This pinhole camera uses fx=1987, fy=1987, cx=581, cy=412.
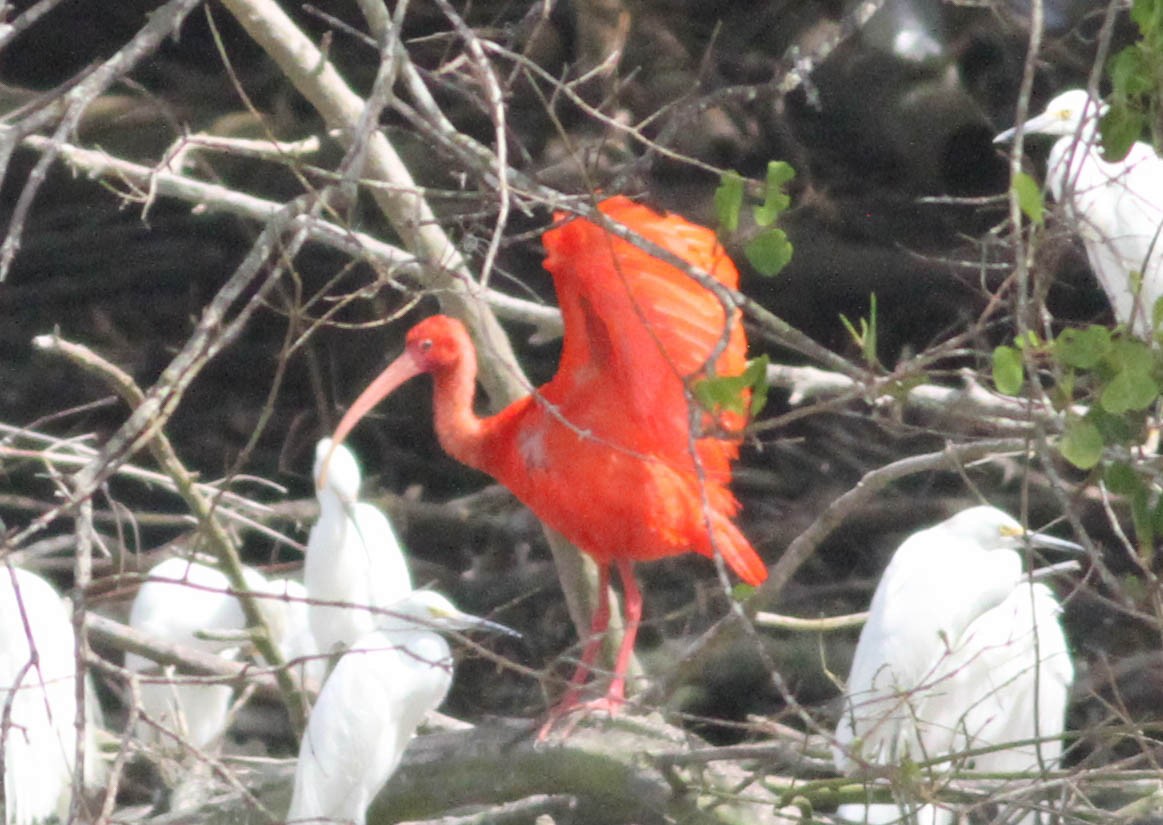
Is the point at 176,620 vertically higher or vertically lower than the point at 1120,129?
lower

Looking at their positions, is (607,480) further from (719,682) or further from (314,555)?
(719,682)

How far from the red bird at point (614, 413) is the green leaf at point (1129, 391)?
1163mm

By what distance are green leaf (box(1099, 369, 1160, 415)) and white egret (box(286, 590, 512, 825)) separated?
4.88ft

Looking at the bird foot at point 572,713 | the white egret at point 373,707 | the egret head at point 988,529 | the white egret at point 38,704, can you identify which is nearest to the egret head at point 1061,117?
the egret head at point 988,529

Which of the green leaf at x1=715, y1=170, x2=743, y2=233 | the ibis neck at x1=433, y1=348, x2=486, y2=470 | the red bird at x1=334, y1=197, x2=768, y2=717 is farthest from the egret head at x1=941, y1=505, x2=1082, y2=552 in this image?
the green leaf at x1=715, y1=170, x2=743, y2=233

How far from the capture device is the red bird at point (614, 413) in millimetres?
3135

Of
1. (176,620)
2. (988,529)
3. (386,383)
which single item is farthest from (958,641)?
(176,620)

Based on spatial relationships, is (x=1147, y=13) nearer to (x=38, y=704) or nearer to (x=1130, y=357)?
(x=1130, y=357)

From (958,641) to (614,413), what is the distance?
721mm

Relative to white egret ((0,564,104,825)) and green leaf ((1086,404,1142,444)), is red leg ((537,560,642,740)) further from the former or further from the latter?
green leaf ((1086,404,1142,444))

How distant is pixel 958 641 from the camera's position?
3.25 meters

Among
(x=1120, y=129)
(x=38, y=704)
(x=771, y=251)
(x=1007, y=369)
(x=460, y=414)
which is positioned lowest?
(x=38, y=704)

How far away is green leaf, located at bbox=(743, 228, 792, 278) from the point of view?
190 centimetres

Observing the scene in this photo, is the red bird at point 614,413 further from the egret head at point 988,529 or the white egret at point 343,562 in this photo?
the egret head at point 988,529
